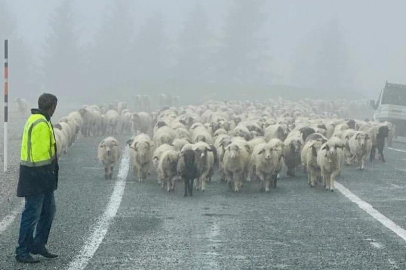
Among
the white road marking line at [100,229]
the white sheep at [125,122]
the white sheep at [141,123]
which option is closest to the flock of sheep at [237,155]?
the white road marking line at [100,229]

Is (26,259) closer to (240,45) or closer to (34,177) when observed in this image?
(34,177)

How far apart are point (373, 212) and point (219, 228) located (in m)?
3.02

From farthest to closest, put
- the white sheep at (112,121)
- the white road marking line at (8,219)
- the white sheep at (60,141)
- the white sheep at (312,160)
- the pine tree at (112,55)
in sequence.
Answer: the pine tree at (112,55) → the white sheep at (112,121) → the white sheep at (60,141) → the white sheep at (312,160) → the white road marking line at (8,219)

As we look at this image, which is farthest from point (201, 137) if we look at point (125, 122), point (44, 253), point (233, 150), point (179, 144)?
point (125, 122)

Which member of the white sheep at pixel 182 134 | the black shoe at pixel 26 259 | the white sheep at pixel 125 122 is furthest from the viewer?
the white sheep at pixel 125 122

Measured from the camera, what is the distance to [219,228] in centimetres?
1064

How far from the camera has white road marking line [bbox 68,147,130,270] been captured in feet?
27.8

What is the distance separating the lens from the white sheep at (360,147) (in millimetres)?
18750

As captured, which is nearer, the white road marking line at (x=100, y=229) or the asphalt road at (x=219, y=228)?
the white road marking line at (x=100, y=229)

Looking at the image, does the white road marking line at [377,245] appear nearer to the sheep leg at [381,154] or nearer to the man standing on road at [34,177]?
the man standing on road at [34,177]

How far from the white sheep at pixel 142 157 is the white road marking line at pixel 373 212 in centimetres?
417

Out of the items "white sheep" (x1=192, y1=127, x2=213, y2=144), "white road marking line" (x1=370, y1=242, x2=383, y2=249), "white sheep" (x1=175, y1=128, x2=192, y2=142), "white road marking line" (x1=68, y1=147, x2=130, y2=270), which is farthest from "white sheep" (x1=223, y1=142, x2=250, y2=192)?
"white road marking line" (x1=370, y1=242, x2=383, y2=249)

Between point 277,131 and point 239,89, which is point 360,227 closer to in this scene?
point 277,131

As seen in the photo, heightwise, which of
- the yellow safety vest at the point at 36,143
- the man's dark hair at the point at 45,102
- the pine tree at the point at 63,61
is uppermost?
the man's dark hair at the point at 45,102
